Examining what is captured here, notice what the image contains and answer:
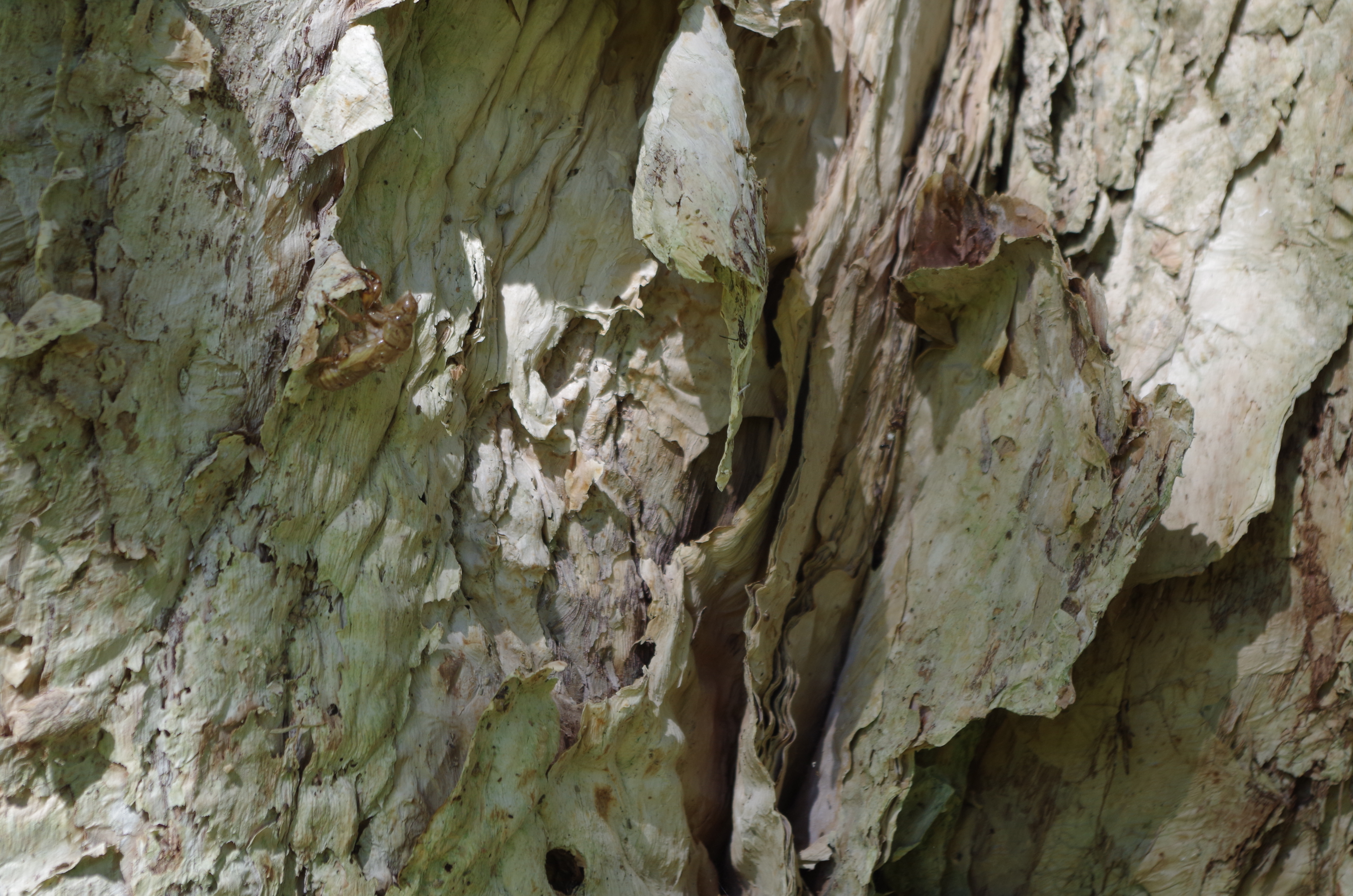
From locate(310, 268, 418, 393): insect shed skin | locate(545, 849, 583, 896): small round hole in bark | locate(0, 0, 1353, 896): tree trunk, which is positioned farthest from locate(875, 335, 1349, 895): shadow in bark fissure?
locate(310, 268, 418, 393): insect shed skin

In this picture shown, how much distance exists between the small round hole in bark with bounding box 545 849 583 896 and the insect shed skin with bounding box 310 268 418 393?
724 mm

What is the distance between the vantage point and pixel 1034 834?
1.51m

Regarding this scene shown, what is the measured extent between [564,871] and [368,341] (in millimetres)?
794

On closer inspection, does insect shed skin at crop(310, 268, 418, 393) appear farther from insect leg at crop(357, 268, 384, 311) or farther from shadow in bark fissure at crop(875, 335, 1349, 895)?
shadow in bark fissure at crop(875, 335, 1349, 895)

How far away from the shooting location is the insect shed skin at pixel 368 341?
1072 millimetres

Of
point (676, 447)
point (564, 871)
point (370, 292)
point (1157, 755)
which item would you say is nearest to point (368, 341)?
point (370, 292)

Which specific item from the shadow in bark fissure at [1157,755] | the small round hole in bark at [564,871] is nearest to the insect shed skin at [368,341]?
the small round hole in bark at [564,871]

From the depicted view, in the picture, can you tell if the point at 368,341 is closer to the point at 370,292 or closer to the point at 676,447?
the point at 370,292

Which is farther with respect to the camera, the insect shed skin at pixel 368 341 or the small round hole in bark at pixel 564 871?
the small round hole in bark at pixel 564 871

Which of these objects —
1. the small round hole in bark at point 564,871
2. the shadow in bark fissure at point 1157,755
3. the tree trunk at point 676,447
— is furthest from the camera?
the shadow in bark fissure at point 1157,755

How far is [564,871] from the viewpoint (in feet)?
4.11

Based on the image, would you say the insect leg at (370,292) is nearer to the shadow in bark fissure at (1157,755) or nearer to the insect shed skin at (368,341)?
the insect shed skin at (368,341)

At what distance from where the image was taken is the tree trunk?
1.00 metres

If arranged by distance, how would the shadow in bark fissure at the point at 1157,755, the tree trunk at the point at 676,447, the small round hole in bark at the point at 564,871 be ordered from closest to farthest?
the tree trunk at the point at 676,447
the small round hole in bark at the point at 564,871
the shadow in bark fissure at the point at 1157,755
